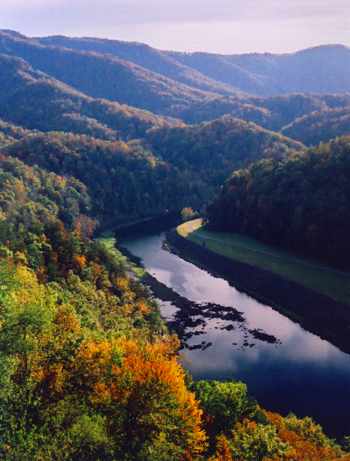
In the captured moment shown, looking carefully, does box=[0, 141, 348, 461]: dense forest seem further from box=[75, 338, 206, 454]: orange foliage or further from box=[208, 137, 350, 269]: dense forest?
box=[208, 137, 350, 269]: dense forest

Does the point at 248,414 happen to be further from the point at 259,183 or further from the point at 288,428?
the point at 259,183

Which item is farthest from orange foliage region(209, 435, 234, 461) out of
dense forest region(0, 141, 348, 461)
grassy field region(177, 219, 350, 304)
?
grassy field region(177, 219, 350, 304)

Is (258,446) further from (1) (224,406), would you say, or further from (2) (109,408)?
(2) (109,408)

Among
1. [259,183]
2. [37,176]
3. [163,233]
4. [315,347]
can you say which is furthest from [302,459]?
[37,176]

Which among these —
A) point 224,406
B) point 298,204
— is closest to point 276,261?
point 298,204

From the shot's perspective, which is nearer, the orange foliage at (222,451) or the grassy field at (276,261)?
the orange foliage at (222,451)

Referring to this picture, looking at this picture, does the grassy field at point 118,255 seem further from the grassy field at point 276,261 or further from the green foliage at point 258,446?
the green foliage at point 258,446

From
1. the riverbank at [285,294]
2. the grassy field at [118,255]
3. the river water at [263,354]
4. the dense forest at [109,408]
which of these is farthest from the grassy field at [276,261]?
the dense forest at [109,408]
